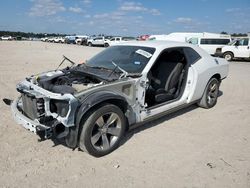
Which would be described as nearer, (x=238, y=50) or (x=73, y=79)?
(x=73, y=79)

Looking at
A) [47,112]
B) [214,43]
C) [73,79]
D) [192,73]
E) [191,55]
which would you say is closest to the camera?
[47,112]

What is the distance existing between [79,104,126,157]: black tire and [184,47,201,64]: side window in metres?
2.36

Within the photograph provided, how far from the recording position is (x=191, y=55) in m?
5.72

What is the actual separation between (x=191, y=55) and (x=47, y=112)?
3468 mm

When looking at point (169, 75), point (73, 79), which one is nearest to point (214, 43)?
point (169, 75)

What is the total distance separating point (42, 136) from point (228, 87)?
292 inches

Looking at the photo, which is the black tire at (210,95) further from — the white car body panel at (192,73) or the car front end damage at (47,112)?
the car front end damage at (47,112)

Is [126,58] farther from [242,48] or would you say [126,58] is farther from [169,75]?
[242,48]

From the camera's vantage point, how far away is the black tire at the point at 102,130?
366 cm

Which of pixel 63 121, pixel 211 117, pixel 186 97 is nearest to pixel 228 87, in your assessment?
pixel 211 117

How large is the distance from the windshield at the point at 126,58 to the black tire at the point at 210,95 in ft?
6.83

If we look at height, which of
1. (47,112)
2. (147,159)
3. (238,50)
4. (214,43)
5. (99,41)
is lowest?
(147,159)

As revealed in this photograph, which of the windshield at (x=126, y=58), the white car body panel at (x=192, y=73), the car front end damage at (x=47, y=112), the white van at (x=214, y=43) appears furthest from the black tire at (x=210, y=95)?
the white van at (x=214, y=43)

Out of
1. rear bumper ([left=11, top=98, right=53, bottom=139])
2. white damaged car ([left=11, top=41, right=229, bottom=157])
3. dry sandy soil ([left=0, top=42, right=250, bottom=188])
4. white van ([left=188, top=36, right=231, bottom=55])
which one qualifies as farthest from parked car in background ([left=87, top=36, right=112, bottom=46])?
rear bumper ([left=11, top=98, right=53, bottom=139])
